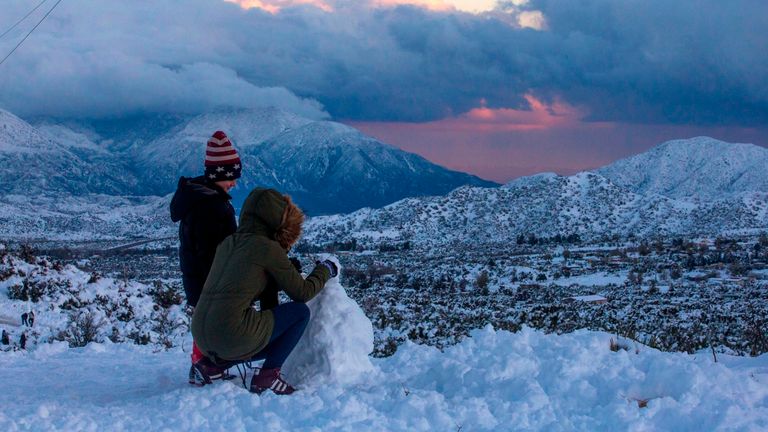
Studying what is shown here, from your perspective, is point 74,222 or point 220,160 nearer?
point 220,160

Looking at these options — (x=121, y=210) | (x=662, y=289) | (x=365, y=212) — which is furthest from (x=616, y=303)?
(x=121, y=210)

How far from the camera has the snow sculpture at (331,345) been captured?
270 inches

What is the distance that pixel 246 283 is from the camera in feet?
20.4

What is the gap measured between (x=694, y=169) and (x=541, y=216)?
162 feet

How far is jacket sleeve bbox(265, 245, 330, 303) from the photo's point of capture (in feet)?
20.7

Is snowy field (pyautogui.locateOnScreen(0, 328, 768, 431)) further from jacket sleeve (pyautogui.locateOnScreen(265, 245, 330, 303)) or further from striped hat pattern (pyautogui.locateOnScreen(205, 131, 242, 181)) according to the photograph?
striped hat pattern (pyautogui.locateOnScreen(205, 131, 242, 181))

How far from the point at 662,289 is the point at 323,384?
1787 cm

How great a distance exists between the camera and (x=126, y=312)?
1411 cm

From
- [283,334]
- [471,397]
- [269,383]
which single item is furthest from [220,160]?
[471,397]

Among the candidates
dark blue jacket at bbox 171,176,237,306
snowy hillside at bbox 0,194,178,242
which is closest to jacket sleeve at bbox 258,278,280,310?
dark blue jacket at bbox 171,176,237,306

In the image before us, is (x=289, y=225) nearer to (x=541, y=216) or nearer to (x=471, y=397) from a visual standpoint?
(x=471, y=397)

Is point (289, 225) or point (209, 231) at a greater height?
point (289, 225)

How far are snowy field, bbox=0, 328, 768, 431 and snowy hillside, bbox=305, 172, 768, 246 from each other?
4655 centimetres

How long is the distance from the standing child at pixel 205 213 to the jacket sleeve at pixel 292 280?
92 cm
